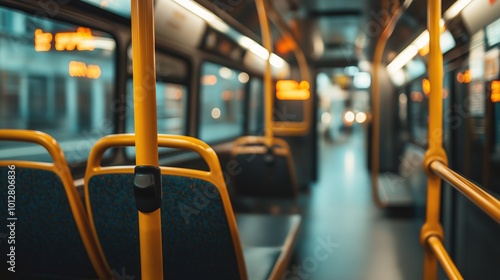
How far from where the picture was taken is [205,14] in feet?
12.6

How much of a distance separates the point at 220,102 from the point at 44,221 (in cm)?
319

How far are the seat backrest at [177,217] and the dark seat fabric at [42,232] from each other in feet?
0.41

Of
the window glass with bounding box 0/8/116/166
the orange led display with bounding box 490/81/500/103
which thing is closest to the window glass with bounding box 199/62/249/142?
the window glass with bounding box 0/8/116/166

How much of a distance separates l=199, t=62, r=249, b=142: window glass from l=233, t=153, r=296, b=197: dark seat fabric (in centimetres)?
41

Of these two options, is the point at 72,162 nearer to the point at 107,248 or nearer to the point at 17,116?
the point at 17,116

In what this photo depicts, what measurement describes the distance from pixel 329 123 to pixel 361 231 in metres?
14.1

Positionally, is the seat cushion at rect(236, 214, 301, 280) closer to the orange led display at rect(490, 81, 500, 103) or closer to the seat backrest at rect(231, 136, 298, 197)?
the seat backrest at rect(231, 136, 298, 197)

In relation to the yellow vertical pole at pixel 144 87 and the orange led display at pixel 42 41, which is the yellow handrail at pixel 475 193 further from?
the orange led display at pixel 42 41

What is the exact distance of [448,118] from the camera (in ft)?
11.0

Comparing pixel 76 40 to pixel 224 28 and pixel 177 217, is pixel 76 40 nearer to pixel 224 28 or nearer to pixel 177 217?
pixel 177 217

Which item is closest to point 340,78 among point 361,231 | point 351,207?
point 351,207

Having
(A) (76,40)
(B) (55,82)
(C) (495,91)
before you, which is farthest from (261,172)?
(C) (495,91)

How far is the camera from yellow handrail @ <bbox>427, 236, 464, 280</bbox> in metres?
1.67

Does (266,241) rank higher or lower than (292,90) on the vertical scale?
lower
